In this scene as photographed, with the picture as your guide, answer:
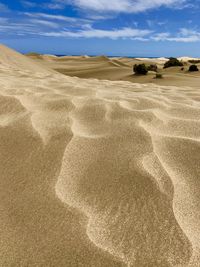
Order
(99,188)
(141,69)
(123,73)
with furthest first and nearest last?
(123,73) → (141,69) → (99,188)

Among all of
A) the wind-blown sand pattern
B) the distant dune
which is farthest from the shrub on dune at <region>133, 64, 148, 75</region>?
the wind-blown sand pattern

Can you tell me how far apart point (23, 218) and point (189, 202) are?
1.69 ft

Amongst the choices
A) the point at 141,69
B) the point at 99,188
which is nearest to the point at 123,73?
the point at 141,69

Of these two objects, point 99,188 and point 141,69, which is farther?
point 141,69

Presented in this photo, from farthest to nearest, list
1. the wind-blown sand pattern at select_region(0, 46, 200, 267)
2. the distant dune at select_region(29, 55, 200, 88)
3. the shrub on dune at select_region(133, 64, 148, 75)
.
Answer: the shrub on dune at select_region(133, 64, 148, 75)
the distant dune at select_region(29, 55, 200, 88)
the wind-blown sand pattern at select_region(0, 46, 200, 267)

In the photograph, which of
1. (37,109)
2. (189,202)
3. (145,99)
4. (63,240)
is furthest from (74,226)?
(145,99)

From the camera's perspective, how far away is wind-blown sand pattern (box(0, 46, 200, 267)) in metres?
0.84

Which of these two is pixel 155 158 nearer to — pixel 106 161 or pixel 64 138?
pixel 106 161

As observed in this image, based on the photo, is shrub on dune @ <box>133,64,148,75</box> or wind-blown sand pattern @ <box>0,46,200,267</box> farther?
shrub on dune @ <box>133,64,148,75</box>

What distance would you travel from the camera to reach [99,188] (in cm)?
109

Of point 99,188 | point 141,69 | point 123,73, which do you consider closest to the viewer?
point 99,188

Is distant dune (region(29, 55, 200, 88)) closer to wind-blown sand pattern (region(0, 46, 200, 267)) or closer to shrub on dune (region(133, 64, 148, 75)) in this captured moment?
shrub on dune (region(133, 64, 148, 75))

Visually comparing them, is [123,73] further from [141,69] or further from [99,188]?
[99,188]

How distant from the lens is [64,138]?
1.44 m
